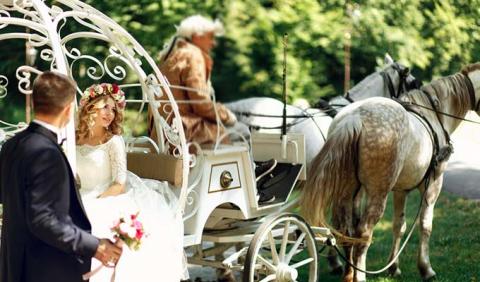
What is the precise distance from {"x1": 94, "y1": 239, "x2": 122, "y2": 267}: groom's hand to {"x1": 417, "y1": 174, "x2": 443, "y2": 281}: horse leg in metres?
4.01

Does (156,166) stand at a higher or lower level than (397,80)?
lower

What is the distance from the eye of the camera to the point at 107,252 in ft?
10.6

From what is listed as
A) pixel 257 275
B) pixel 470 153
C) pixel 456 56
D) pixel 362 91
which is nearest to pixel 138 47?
pixel 257 275

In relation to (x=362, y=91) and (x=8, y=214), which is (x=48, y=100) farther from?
(x=362, y=91)

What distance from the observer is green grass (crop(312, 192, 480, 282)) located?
23.0 feet

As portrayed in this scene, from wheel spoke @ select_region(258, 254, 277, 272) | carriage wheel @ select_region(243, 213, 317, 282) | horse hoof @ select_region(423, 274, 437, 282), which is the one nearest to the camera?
carriage wheel @ select_region(243, 213, 317, 282)

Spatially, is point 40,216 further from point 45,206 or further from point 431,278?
point 431,278

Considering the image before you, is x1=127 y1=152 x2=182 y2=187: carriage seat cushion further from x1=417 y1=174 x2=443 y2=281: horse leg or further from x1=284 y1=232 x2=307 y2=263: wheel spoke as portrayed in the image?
x1=417 y1=174 x2=443 y2=281: horse leg

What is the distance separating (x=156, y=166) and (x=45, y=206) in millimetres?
2186

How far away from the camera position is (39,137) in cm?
321

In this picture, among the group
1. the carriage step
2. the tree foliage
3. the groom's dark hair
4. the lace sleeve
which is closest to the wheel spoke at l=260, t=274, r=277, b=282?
the carriage step

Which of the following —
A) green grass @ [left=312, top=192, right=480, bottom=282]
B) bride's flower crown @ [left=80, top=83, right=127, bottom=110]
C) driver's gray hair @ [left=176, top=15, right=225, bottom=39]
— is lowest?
green grass @ [left=312, top=192, right=480, bottom=282]

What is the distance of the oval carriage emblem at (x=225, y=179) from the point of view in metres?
5.36

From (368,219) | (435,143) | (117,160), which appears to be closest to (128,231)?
(117,160)
